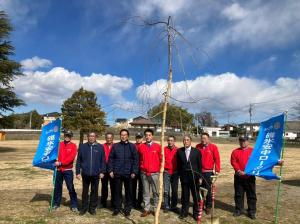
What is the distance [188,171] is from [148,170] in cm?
88

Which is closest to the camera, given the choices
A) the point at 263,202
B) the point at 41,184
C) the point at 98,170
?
the point at 98,170

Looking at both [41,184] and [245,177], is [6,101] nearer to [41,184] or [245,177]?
[41,184]

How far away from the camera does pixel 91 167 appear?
8.25 meters

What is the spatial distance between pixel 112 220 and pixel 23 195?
12.3 feet

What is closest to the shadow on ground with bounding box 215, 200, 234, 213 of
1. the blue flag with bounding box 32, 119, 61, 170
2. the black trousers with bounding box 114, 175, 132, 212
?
the black trousers with bounding box 114, 175, 132, 212

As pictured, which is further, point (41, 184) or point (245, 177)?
point (41, 184)

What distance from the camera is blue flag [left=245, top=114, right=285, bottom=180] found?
7.72 m

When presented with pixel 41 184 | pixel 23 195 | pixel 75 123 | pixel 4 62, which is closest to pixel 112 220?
pixel 23 195

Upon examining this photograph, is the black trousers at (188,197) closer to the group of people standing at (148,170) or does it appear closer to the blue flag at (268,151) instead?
the group of people standing at (148,170)

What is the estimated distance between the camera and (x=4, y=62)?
29719 mm

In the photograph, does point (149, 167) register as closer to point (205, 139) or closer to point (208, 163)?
point (208, 163)

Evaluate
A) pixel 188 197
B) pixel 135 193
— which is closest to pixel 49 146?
pixel 135 193

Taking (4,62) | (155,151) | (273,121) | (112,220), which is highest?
(4,62)

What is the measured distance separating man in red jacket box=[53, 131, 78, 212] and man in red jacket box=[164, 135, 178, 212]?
209 centimetres
